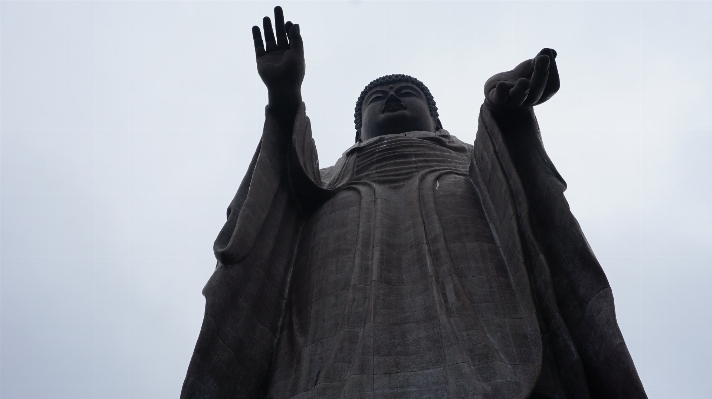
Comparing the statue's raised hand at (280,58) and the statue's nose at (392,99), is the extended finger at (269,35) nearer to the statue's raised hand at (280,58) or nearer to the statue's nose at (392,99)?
the statue's raised hand at (280,58)

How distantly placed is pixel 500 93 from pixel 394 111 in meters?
3.25

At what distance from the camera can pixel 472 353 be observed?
4.63 m

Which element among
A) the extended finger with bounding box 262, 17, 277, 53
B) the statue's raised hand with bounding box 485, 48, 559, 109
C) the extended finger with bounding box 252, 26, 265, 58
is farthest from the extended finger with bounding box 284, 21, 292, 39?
the statue's raised hand with bounding box 485, 48, 559, 109

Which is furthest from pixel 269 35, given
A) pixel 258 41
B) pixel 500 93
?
pixel 500 93

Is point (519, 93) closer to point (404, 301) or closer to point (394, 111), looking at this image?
point (404, 301)

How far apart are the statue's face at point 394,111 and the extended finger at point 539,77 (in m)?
3.27

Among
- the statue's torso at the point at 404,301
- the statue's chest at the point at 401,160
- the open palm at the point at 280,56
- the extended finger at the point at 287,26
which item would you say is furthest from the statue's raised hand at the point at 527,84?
the extended finger at the point at 287,26

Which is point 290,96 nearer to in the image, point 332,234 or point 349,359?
point 332,234

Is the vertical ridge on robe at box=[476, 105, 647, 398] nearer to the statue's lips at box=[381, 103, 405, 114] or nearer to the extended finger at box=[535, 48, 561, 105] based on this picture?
the extended finger at box=[535, 48, 561, 105]

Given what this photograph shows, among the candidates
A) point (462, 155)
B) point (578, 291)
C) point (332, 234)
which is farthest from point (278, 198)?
point (578, 291)

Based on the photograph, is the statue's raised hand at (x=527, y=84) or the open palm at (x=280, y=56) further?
the open palm at (x=280, y=56)

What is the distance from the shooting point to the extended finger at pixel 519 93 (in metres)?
5.63

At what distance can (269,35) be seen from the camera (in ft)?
22.1

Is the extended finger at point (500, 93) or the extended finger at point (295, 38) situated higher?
the extended finger at point (295, 38)
